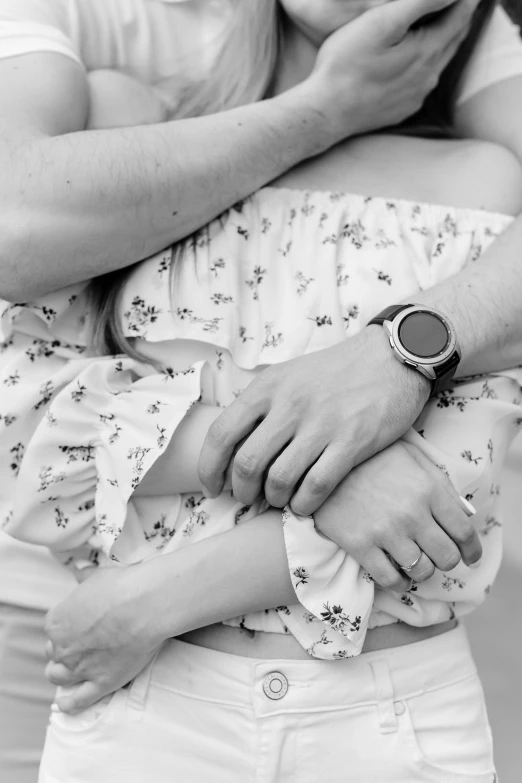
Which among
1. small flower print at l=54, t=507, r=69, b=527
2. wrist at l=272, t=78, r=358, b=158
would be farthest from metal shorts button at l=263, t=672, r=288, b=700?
wrist at l=272, t=78, r=358, b=158

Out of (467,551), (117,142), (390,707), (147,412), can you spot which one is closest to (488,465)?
(467,551)

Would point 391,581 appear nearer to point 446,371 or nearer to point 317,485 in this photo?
point 317,485

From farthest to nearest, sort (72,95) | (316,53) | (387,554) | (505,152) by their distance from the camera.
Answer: (316,53) → (505,152) → (72,95) → (387,554)

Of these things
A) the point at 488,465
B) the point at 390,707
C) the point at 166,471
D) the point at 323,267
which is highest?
the point at 323,267

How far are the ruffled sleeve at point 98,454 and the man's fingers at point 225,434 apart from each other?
6 cm

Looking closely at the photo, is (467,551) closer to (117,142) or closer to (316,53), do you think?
(117,142)

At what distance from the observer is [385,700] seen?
105 cm

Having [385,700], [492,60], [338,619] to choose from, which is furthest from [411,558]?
[492,60]

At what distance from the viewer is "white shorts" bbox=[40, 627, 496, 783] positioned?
3.38 ft

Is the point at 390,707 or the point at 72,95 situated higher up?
the point at 72,95

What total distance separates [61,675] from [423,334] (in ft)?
2.22

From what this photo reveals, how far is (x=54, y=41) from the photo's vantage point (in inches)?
43.5

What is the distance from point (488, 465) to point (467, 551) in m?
0.12

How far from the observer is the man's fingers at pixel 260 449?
97 cm
